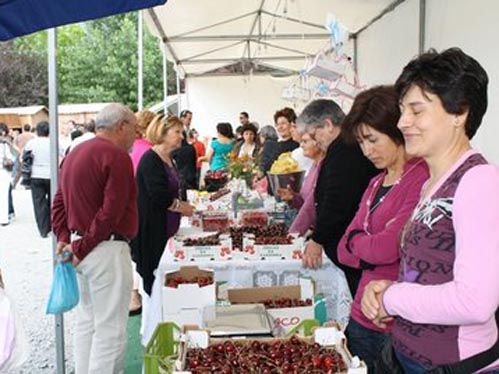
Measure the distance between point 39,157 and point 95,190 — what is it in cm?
457

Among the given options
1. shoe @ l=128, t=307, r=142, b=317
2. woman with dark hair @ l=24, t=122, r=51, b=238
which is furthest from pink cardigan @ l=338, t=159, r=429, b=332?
woman with dark hair @ l=24, t=122, r=51, b=238

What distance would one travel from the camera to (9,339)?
1379 mm

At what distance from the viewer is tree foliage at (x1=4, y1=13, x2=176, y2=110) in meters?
23.1

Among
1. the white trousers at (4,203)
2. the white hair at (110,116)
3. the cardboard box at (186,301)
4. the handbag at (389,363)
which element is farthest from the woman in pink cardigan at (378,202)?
the white trousers at (4,203)

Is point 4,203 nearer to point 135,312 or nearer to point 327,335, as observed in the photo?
point 135,312

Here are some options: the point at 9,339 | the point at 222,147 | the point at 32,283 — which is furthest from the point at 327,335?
the point at 222,147

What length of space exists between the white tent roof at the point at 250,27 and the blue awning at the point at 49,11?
148 inches

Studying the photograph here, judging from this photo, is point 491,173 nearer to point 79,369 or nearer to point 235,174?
point 79,369

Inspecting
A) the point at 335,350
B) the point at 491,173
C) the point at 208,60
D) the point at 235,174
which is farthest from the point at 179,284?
the point at 208,60

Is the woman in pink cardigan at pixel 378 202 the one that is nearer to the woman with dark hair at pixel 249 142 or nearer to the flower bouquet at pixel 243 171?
the flower bouquet at pixel 243 171

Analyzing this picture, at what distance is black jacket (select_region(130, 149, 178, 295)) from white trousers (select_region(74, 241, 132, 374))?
58 centimetres

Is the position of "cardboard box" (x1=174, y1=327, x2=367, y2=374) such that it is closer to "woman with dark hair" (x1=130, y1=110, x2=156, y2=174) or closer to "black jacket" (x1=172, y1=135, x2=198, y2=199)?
"woman with dark hair" (x1=130, y1=110, x2=156, y2=174)

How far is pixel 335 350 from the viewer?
160 centimetres

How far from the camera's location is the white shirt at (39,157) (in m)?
6.75
